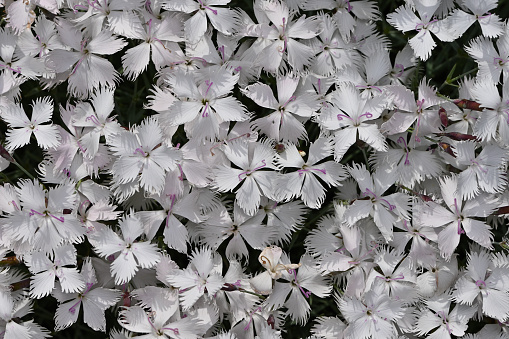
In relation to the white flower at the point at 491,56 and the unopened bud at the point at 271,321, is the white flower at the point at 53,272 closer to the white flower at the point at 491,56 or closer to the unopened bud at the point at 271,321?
the unopened bud at the point at 271,321

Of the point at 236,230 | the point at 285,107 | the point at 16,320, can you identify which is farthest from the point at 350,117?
the point at 16,320

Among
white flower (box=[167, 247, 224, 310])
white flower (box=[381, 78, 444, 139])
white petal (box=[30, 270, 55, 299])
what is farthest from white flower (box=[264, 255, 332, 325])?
white petal (box=[30, 270, 55, 299])

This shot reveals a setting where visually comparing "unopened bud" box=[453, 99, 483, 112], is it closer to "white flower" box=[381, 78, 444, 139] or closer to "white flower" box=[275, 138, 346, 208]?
"white flower" box=[381, 78, 444, 139]

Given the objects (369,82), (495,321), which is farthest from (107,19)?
(495,321)

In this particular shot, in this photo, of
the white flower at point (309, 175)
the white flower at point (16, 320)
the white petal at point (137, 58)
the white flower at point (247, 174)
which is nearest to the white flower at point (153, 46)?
the white petal at point (137, 58)

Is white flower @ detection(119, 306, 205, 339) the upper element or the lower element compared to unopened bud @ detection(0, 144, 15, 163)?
lower

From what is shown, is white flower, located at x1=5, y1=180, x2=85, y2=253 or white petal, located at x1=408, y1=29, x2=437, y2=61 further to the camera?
white petal, located at x1=408, y1=29, x2=437, y2=61

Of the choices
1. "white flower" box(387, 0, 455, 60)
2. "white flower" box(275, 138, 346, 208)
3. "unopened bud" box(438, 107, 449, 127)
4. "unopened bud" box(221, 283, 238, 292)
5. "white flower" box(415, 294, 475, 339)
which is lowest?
"white flower" box(415, 294, 475, 339)

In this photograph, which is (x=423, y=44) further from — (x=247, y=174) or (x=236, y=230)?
(x=236, y=230)
